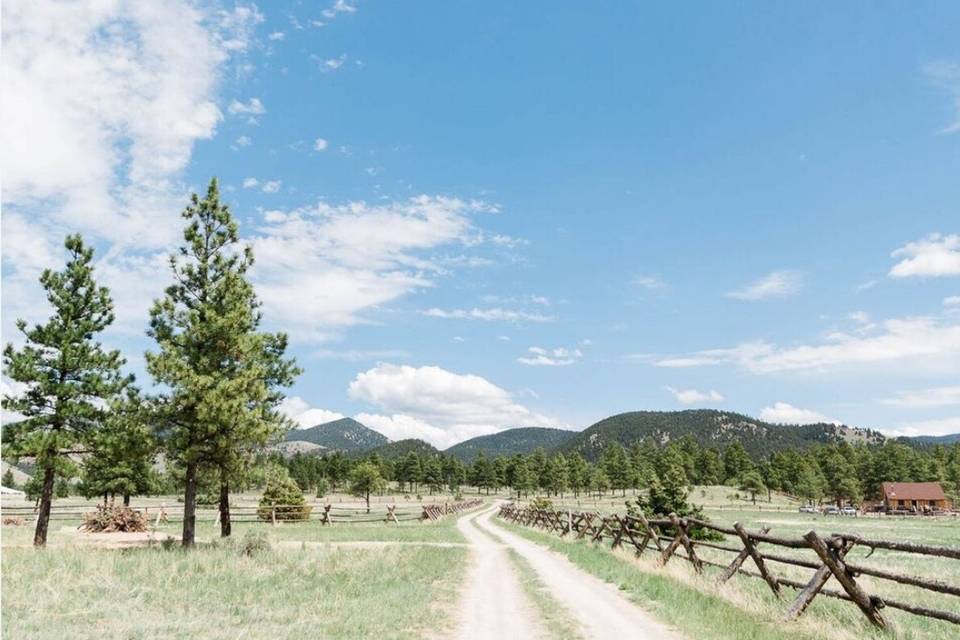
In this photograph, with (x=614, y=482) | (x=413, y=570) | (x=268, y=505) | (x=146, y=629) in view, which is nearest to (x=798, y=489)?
(x=614, y=482)

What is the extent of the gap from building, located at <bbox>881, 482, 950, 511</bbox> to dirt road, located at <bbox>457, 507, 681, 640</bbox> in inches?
4682

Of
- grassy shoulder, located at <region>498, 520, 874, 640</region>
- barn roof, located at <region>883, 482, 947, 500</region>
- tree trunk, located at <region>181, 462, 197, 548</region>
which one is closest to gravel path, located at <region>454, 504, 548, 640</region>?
grassy shoulder, located at <region>498, 520, 874, 640</region>

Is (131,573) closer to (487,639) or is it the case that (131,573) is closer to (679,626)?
(487,639)

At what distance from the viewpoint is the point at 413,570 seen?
1762 centimetres

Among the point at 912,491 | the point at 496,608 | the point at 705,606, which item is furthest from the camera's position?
the point at 912,491

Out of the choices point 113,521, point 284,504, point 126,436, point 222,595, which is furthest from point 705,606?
point 284,504

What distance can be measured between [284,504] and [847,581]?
48827 mm

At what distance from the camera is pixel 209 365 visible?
78.3ft

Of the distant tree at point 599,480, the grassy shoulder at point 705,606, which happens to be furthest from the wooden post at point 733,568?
the distant tree at point 599,480

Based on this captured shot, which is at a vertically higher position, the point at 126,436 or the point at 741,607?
the point at 126,436

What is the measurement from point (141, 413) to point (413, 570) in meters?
13.1

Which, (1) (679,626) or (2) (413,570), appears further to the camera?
(2) (413,570)

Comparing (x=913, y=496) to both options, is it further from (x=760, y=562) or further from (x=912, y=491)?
(x=760, y=562)

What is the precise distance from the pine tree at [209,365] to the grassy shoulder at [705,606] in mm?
13982
